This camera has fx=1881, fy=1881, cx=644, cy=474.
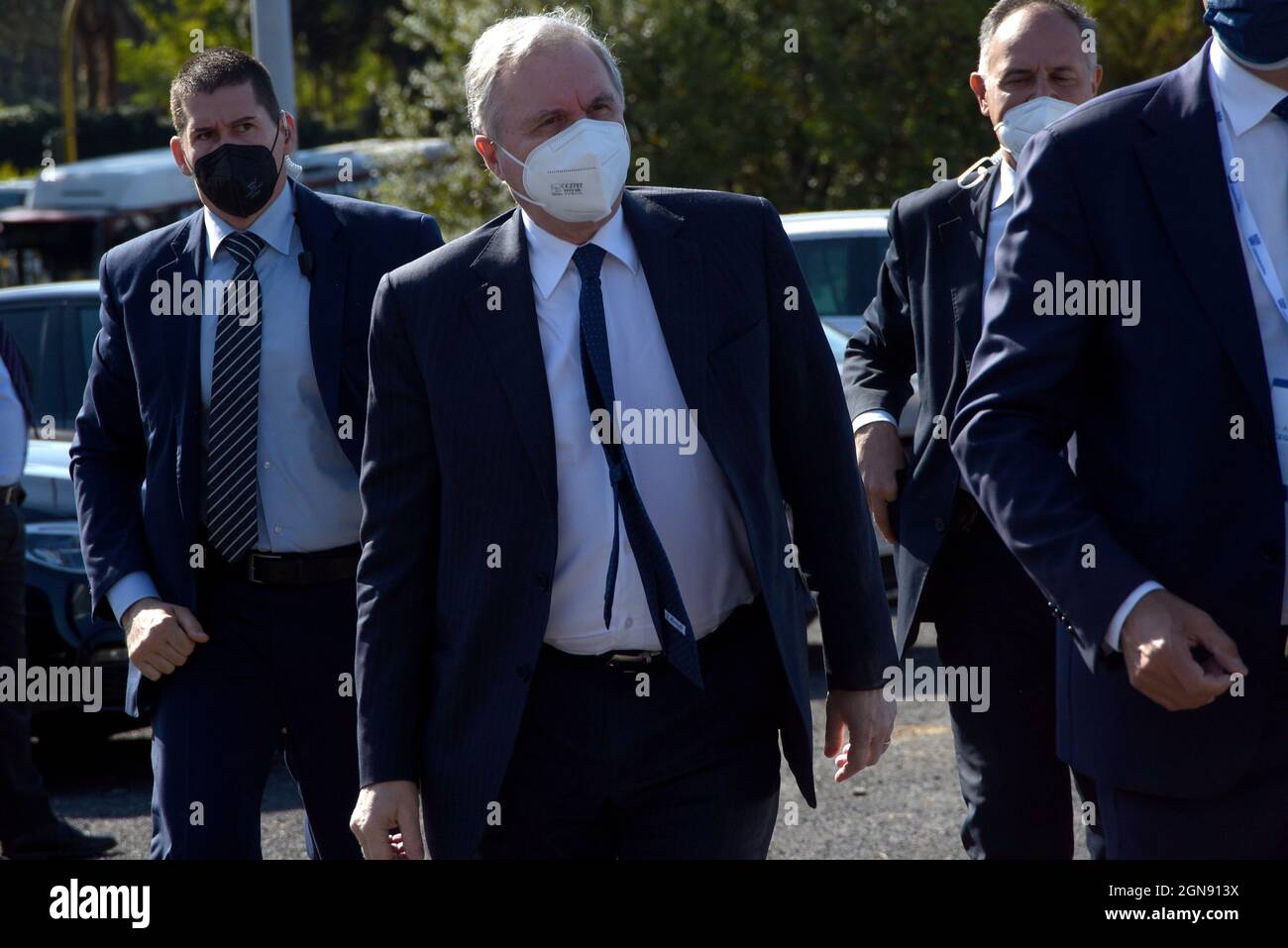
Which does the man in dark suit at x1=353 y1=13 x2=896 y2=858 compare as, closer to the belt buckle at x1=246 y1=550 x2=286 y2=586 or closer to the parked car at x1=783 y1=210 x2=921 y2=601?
the belt buckle at x1=246 y1=550 x2=286 y2=586

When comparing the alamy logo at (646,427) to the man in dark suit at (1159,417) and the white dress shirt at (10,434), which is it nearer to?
the man in dark suit at (1159,417)

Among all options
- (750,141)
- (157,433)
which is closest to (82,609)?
(157,433)

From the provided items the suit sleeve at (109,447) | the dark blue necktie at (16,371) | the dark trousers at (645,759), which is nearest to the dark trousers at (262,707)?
the suit sleeve at (109,447)

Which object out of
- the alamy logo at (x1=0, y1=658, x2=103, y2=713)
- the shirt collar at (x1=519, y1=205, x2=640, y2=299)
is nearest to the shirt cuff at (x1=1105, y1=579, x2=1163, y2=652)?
the shirt collar at (x1=519, y1=205, x2=640, y2=299)

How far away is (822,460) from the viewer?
10.8 ft

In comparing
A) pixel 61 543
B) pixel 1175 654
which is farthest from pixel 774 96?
pixel 1175 654

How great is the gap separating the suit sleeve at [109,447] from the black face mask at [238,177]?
303 mm

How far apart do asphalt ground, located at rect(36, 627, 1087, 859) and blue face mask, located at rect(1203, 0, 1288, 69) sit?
308cm

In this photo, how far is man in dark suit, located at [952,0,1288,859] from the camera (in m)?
2.66

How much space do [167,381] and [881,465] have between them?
1.61 m

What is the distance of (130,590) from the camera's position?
407 centimetres

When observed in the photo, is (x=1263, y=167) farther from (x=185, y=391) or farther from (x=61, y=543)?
(x=61, y=543)
